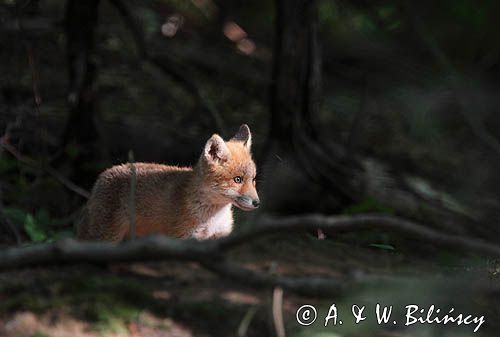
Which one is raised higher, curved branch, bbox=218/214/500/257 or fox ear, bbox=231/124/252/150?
fox ear, bbox=231/124/252/150

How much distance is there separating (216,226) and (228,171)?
33 cm

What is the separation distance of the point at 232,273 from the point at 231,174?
116cm

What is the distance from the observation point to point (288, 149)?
18.9 feet

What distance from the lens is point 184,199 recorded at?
12.4 ft

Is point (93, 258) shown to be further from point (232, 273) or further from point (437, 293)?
point (437, 293)

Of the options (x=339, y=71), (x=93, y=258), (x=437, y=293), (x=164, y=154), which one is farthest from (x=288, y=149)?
(x=339, y=71)

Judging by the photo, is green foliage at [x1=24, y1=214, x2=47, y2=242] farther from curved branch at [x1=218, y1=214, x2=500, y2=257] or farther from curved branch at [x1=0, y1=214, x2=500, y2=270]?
curved branch at [x1=218, y1=214, x2=500, y2=257]

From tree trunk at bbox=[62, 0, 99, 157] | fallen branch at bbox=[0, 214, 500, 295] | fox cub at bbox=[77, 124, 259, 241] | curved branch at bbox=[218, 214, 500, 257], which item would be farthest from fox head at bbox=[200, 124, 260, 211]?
tree trunk at bbox=[62, 0, 99, 157]

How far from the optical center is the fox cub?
3.65 m

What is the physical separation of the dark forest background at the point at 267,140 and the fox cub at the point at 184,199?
0.19 metres

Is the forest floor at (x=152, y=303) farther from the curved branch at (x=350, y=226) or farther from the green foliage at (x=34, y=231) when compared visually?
the green foliage at (x=34, y=231)

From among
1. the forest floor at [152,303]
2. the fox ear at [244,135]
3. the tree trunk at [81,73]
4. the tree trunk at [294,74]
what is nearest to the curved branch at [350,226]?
the forest floor at [152,303]

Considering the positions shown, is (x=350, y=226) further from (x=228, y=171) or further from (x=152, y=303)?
(x=228, y=171)

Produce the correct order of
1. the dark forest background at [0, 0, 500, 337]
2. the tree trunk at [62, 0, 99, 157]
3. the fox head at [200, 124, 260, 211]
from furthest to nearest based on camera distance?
1. the tree trunk at [62, 0, 99, 157]
2. the fox head at [200, 124, 260, 211]
3. the dark forest background at [0, 0, 500, 337]
